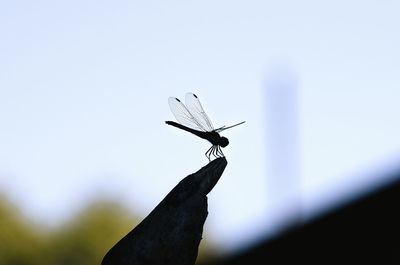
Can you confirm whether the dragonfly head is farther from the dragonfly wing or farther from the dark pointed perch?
the dark pointed perch

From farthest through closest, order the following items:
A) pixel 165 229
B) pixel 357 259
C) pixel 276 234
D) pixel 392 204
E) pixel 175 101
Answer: pixel 276 234 < pixel 175 101 < pixel 357 259 < pixel 392 204 < pixel 165 229

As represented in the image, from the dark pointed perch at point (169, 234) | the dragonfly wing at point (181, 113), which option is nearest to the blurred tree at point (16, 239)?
the dragonfly wing at point (181, 113)

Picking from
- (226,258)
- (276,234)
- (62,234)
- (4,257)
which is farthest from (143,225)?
(62,234)

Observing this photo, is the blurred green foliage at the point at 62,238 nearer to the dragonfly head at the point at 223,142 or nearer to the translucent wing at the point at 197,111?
the translucent wing at the point at 197,111

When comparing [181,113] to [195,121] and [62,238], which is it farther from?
[62,238]

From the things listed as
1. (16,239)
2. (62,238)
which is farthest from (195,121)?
(62,238)

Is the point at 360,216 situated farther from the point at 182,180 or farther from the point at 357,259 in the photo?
the point at 182,180
